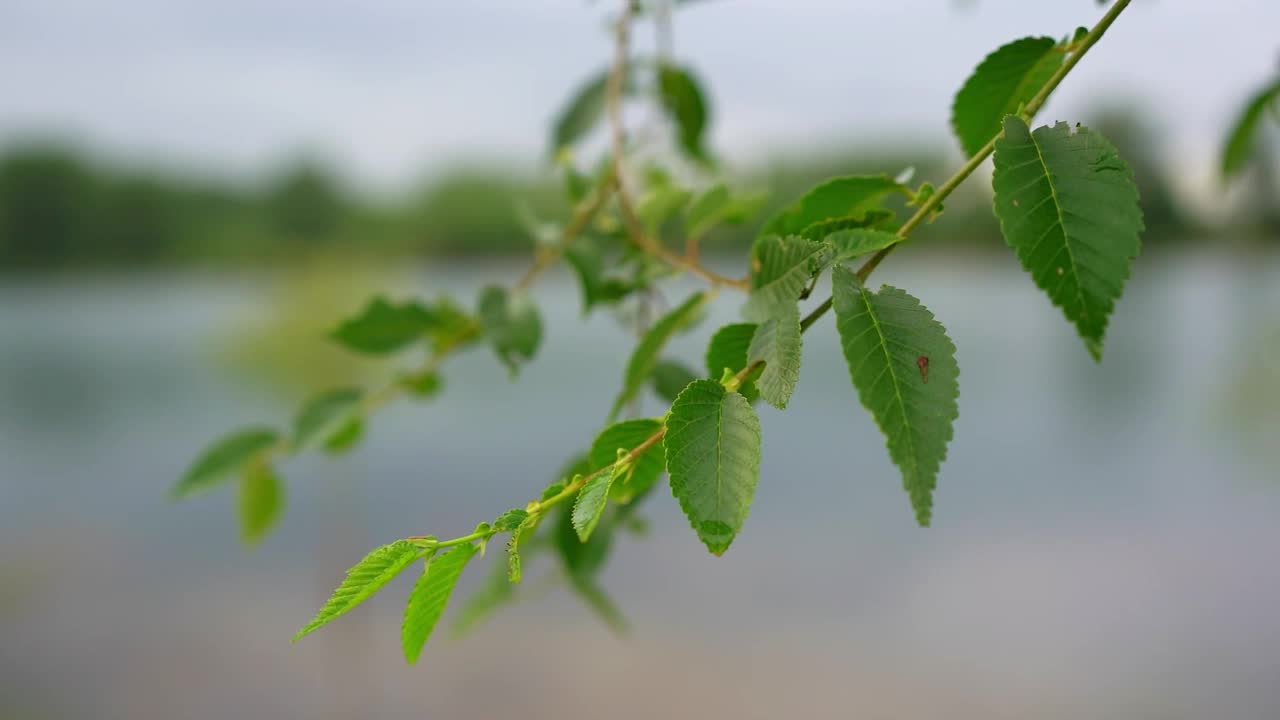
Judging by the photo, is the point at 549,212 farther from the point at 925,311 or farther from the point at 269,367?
the point at 269,367

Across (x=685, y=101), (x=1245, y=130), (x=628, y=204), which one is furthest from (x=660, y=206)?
(x=1245, y=130)

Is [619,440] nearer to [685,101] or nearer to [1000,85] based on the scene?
[1000,85]

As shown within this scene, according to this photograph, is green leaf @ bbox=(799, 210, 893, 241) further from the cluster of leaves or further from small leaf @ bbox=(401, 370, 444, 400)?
small leaf @ bbox=(401, 370, 444, 400)

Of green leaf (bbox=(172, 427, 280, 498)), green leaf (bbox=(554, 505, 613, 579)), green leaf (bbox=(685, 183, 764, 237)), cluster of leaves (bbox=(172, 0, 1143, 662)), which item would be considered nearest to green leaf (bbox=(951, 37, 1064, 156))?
cluster of leaves (bbox=(172, 0, 1143, 662))

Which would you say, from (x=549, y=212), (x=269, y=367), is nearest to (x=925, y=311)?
(x=549, y=212)

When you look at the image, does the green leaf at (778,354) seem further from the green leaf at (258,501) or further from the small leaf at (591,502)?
the green leaf at (258,501)
